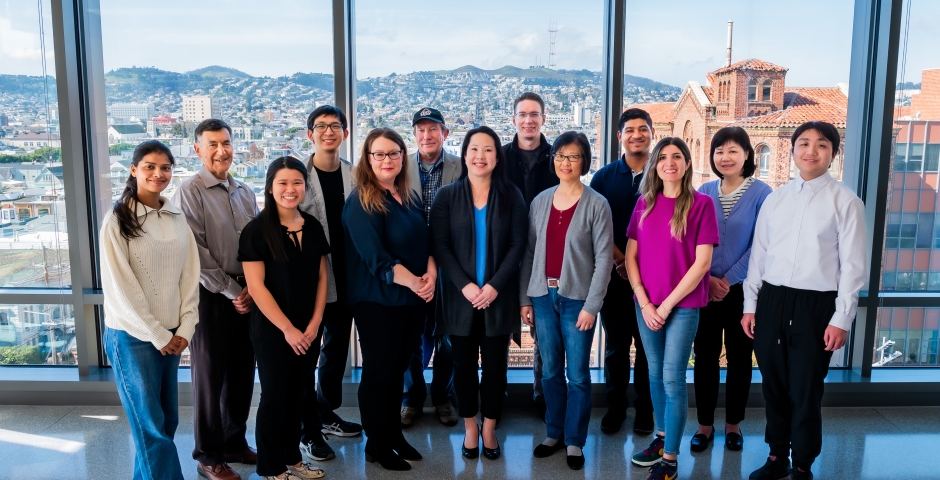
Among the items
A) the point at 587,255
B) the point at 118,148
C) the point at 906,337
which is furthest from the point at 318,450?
the point at 906,337

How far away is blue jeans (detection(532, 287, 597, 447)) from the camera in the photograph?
2951 millimetres

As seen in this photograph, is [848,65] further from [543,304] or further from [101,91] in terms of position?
[101,91]

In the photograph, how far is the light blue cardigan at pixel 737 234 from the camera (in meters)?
3.08

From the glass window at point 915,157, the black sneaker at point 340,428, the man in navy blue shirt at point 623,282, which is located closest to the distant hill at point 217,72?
the black sneaker at point 340,428

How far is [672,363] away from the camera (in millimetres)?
2846

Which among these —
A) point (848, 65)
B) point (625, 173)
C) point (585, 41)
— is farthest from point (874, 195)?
point (585, 41)

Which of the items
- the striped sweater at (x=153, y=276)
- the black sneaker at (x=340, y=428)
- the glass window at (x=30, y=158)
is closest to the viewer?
the striped sweater at (x=153, y=276)

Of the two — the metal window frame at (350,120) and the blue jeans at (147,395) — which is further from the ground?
the metal window frame at (350,120)

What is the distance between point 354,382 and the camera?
3830 millimetres

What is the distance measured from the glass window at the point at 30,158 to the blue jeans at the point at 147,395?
173 cm

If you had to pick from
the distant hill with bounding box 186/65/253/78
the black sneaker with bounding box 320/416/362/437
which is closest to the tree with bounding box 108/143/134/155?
the distant hill with bounding box 186/65/253/78

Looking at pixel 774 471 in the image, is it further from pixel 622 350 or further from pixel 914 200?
pixel 914 200

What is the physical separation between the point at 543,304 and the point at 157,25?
284 cm

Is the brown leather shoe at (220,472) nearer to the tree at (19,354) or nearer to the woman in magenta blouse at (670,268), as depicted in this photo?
the tree at (19,354)
